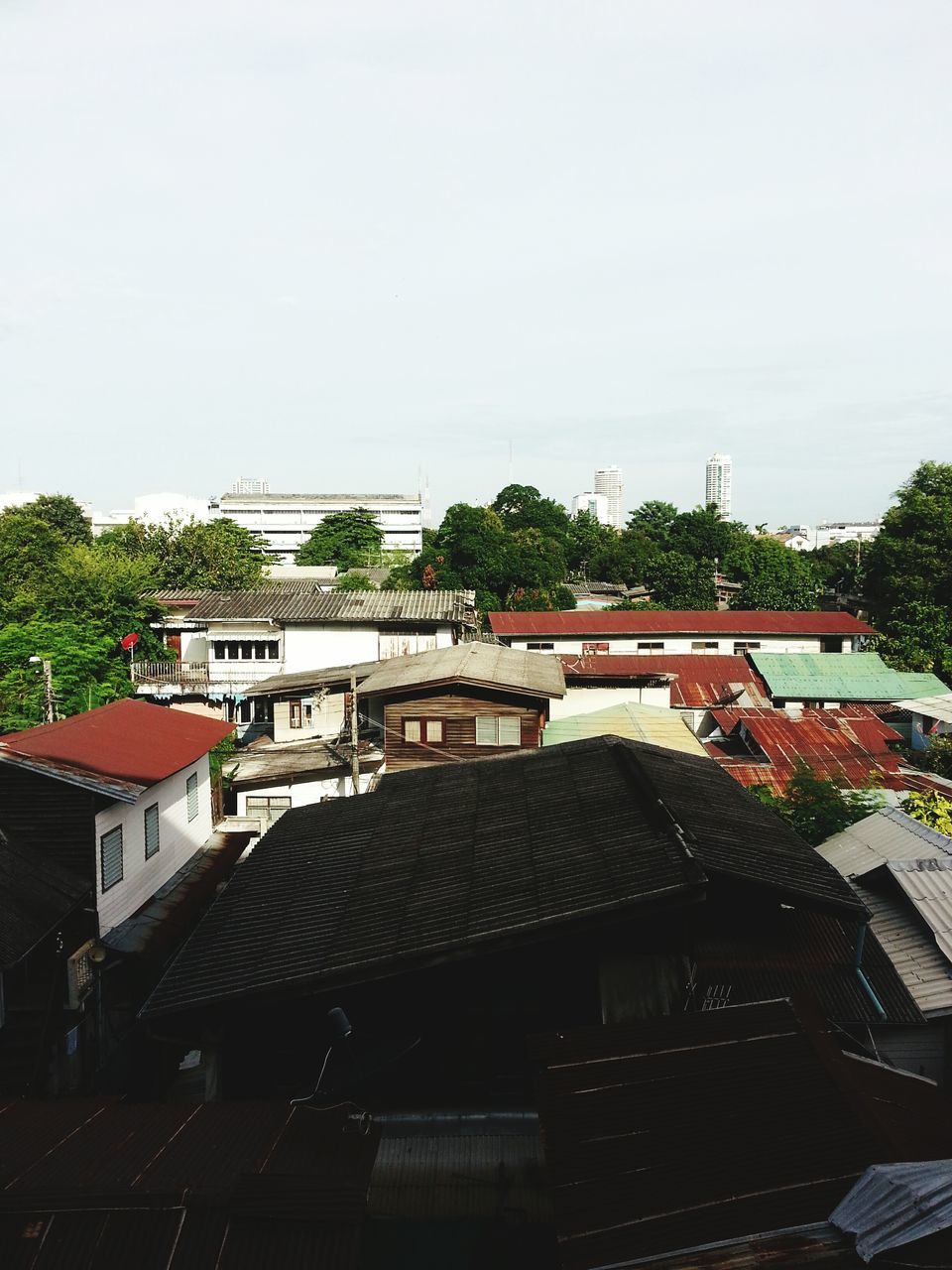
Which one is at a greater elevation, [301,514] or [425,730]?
[301,514]

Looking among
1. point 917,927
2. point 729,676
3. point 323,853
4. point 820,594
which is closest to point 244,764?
point 323,853

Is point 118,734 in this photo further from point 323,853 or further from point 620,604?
point 620,604

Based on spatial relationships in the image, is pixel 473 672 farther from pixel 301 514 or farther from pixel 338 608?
pixel 301 514

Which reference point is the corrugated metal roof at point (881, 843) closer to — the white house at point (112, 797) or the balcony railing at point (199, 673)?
the white house at point (112, 797)

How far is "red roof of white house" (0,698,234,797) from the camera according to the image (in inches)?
533

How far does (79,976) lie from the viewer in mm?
12531

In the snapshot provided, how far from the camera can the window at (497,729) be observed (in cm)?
2456

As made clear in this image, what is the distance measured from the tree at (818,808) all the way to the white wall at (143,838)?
11281 mm

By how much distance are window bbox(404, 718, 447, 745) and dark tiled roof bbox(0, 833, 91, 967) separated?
12.1 meters

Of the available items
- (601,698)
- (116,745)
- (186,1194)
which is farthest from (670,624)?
(186,1194)

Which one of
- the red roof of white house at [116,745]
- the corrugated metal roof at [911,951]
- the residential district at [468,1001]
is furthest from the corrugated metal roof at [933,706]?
the red roof of white house at [116,745]

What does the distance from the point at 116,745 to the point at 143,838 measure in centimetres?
189

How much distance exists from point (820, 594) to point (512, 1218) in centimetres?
6668

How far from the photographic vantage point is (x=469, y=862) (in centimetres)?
1009
